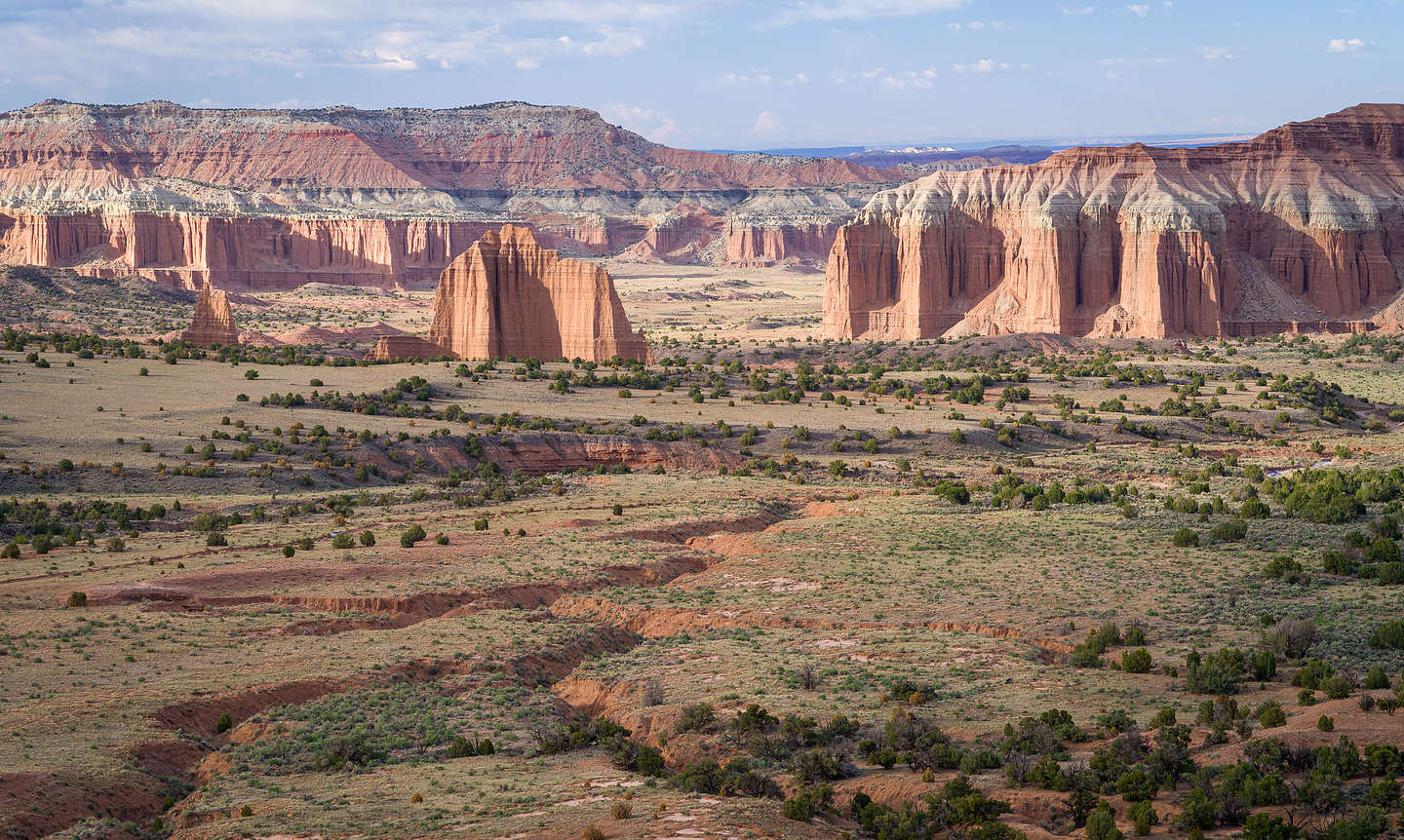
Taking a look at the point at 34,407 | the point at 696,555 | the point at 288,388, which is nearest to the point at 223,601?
the point at 696,555

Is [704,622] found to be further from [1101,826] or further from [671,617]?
[1101,826]

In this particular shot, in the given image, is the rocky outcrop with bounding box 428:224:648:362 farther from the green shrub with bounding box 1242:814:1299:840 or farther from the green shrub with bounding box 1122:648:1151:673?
the green shrub with bounding box 1242:814:1299:840

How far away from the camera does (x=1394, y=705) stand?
23594 mm

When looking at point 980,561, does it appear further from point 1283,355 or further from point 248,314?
point 248,314

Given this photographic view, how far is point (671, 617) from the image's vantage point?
118 ft

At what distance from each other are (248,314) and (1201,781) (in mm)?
143280

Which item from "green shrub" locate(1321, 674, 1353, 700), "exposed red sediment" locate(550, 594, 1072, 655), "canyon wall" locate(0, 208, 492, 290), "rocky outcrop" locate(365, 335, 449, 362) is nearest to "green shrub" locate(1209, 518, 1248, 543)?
"exposed red sediment" locate(550, 594, 1072, 655)

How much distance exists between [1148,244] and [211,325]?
6936cm

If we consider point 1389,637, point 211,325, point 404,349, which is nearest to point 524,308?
point 404,349

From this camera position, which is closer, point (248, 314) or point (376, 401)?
point (376, 401)

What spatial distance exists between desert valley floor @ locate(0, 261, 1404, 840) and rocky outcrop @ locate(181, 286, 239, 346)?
22651 millimetres

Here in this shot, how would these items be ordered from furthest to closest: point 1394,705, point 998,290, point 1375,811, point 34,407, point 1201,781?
point 998,290, point 34,407, point 1394,705, point 1201,781, point 1375,811

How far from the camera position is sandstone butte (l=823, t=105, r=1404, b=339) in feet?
374

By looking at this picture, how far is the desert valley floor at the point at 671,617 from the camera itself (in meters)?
22.2
